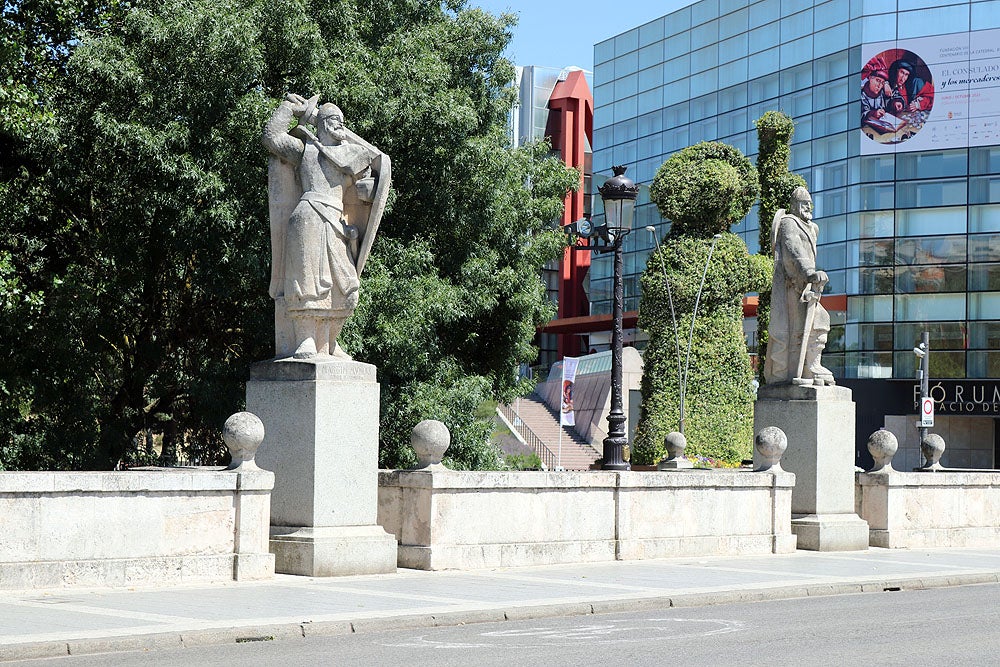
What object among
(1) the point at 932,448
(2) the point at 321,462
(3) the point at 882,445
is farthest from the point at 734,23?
(2) the point at 321,462

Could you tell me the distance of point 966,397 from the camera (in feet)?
198

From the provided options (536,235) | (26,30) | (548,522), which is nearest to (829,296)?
(536,235)

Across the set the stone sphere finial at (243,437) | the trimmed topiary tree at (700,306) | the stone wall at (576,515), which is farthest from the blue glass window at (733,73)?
the stone sphere finial at (243,437)

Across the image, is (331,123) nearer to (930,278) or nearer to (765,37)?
(930,278)

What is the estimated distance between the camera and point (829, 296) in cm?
6550

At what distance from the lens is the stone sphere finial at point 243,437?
41.8 feet

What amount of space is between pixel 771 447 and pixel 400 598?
7.46 meters

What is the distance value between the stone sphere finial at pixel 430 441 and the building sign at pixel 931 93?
53.1 meters

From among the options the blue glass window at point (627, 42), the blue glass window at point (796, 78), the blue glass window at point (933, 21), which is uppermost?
the blue glass window at point (627, 42)

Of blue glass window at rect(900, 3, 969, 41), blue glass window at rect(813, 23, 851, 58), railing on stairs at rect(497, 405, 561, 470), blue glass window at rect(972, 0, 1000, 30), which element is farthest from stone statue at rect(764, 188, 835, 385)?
blue glass window at rect(813, 23, 851, 58)

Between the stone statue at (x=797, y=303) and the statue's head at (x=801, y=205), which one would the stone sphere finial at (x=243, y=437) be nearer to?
the stone statue at (x=797, y=303)

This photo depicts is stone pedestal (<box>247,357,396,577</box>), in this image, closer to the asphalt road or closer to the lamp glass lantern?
the asphalt road

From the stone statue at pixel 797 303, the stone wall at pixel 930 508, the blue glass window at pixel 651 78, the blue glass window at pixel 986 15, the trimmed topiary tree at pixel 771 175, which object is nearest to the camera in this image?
the stone statue at pixel 797 303

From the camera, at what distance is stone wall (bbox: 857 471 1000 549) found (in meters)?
20.1
